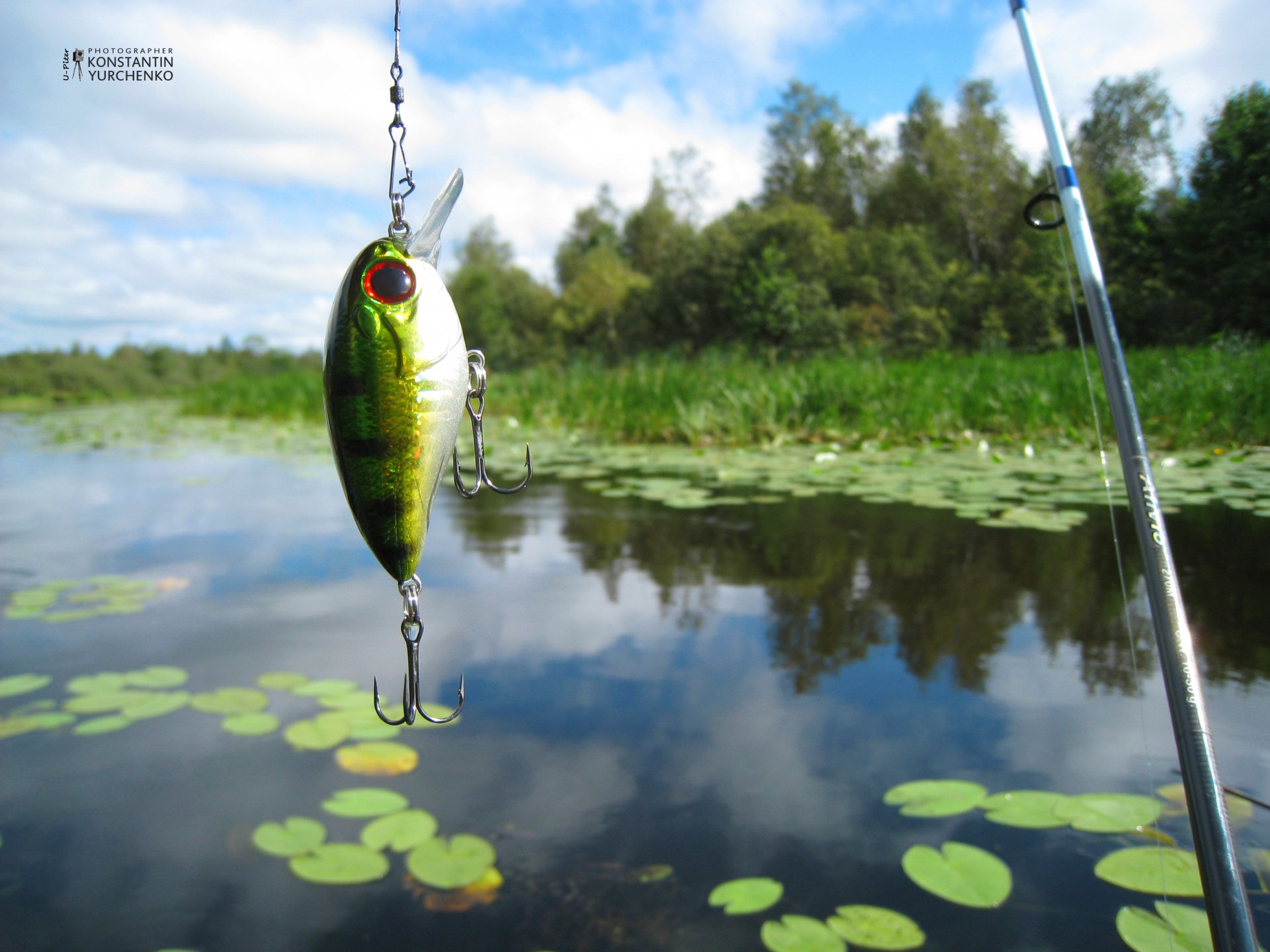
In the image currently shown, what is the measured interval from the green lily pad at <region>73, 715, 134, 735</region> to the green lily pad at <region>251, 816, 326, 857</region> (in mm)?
677

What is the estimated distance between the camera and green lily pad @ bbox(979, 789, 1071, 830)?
60.7 inches

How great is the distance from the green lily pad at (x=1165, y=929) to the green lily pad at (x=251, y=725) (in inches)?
70.9

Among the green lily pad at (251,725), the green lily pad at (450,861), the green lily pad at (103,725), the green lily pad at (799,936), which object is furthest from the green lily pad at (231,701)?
the green lily pad at (799,936)

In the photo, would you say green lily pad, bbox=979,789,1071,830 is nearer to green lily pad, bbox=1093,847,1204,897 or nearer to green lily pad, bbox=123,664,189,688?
green lily pad, bbox=1093,847,1204,897

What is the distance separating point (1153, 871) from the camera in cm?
139

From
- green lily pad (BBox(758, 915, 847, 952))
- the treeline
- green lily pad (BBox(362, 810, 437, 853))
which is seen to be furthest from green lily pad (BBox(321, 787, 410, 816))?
the treeline

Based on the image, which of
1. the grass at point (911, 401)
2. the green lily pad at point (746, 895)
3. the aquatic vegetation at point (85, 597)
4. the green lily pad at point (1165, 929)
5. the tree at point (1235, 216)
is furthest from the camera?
the tree at point (1235, 216)

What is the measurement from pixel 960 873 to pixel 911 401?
5.98 metres

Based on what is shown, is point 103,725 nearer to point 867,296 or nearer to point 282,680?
point 282,680

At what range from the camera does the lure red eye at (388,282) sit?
2.00 feet

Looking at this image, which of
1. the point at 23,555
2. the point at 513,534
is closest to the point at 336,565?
the point at 513,534

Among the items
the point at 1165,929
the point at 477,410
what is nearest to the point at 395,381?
the point at 477,410

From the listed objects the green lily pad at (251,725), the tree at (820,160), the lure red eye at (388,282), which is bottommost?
the green lily pad at (251,725)

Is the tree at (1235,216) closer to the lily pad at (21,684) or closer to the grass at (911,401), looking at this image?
the grass at (911,401)
